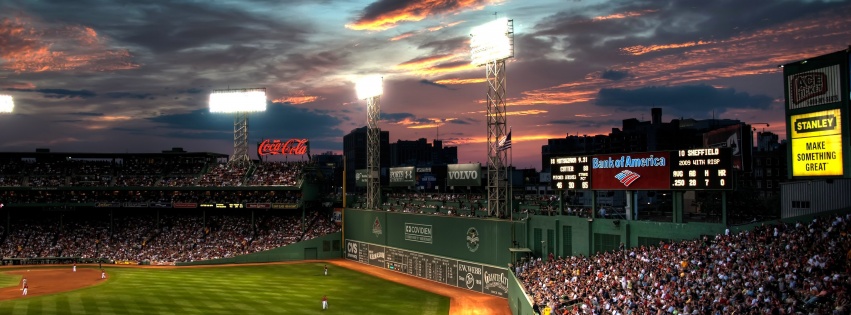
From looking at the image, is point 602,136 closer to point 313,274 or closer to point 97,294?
point 313,274

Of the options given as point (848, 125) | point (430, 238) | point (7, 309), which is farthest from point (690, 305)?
point (7, 309)

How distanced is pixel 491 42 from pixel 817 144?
23.9 metres

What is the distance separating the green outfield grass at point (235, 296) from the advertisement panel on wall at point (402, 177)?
38.8ft

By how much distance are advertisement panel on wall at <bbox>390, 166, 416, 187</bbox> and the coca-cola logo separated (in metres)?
13.0

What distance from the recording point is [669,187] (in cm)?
3216

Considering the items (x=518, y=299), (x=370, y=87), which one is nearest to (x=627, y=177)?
(x=518, y=299)

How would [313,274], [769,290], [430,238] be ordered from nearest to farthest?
[769,290]
[430,238]
[313,274]

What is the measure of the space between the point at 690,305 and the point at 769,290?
248 centimetres

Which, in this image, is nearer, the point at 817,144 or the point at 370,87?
the point at 817,144

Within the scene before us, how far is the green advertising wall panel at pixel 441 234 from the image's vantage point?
44.8 metres

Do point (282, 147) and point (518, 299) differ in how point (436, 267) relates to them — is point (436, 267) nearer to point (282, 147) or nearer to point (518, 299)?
point (518, 299)

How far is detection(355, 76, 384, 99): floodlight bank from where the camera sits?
2437 inches

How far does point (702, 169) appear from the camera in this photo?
30.8m

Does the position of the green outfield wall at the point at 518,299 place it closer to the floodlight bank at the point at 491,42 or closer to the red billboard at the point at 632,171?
the red billboard at the point at 632,171
